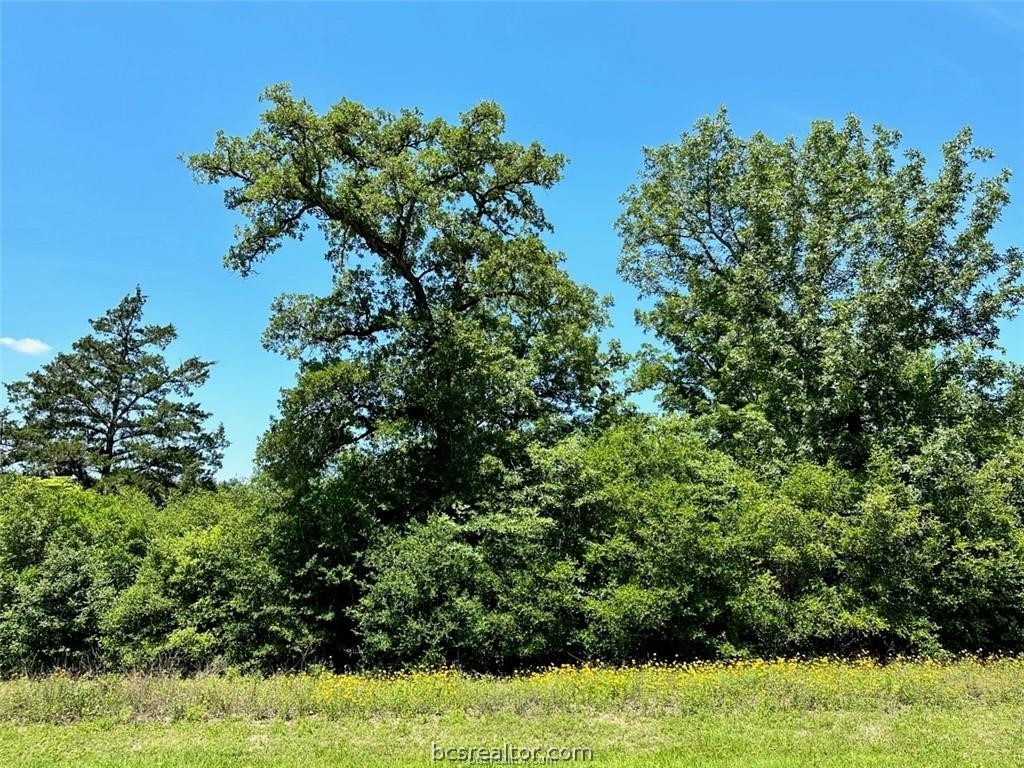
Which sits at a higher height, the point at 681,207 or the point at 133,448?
the point at 681,207

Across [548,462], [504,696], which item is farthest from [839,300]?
[504,696]

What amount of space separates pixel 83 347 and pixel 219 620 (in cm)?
2460

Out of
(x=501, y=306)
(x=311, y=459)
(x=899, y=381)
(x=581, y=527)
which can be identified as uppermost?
(x=501, y=306)

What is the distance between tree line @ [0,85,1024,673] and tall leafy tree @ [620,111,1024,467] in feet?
0.27

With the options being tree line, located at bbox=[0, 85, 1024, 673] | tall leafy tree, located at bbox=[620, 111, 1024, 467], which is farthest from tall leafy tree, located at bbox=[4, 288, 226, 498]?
tall leafy tree, located at bbox=[620, 111, 1024, 467]

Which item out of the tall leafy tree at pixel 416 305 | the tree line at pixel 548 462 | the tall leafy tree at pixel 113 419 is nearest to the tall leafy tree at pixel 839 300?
the tree line at pixel 548 462

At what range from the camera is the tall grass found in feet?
30.7

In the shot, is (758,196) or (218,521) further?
(758,196)

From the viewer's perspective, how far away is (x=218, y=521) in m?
17.4

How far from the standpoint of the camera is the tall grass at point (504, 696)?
9.37 metres

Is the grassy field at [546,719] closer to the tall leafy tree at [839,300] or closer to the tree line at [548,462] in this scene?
the tree line at [548,462]

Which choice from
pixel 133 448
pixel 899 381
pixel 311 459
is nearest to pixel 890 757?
pixel 899 381

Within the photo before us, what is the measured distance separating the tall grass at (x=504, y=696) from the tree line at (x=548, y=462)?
326 centimetres

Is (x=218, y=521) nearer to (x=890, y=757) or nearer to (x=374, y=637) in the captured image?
(x=374, y=637)
